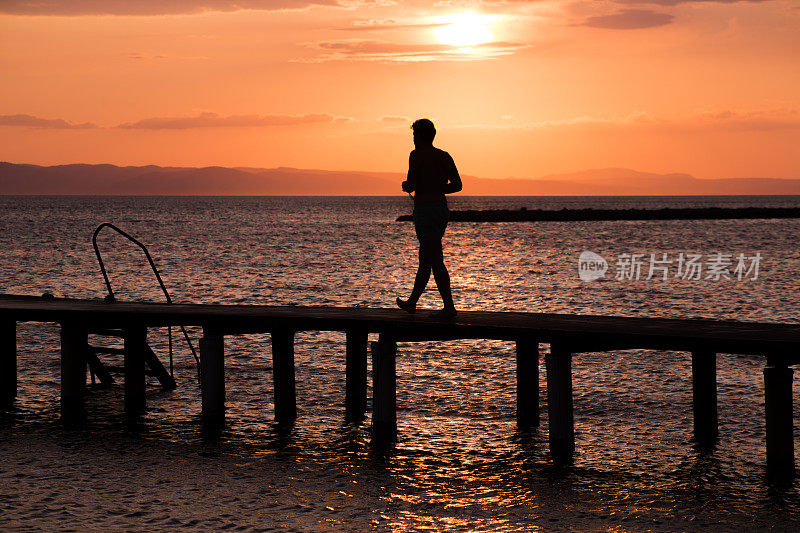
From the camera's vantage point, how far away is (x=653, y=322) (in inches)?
523

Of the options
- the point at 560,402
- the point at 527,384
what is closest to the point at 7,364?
the point at 527,384

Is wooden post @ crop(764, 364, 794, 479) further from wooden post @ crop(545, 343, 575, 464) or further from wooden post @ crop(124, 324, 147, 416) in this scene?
wooden post @ crop(124, 324, 147, 416)

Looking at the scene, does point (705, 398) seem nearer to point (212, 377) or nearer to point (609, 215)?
point (212, 377)

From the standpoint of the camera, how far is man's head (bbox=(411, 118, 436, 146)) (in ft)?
40.4

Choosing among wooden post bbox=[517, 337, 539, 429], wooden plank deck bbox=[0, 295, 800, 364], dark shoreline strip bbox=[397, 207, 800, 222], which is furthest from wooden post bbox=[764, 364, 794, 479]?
dark shoreline strip bbox=[397, 207, 800, 222]

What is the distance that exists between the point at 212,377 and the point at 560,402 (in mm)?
5116

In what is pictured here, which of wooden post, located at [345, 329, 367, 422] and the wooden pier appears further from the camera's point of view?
wooden post, located at [345, 329, 367, 422]

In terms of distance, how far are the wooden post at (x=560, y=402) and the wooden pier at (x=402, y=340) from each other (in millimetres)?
13

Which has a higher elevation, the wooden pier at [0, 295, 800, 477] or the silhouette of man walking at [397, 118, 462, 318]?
the silhouette of man walking at [397, 118, 462, 318]

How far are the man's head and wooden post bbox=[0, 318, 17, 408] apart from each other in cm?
798

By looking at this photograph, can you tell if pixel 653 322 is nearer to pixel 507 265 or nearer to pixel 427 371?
pixel 427 371

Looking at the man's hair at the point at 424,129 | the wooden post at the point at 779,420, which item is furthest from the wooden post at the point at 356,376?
the wooden post at the point at 779,420

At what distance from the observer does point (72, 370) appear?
1469 cm
